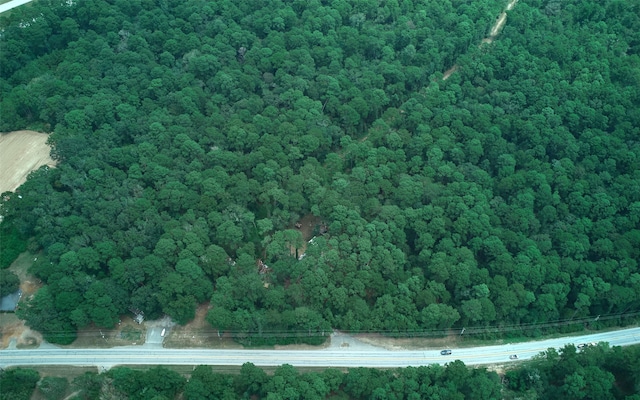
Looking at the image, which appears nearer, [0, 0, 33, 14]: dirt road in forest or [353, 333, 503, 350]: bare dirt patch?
[353, 333, 503, 350]: bare dirt patch

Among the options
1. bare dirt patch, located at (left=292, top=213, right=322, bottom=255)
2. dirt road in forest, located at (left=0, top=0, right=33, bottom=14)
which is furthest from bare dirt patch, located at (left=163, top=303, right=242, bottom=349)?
dirt road in forest, located at (left=0, top=0, right=33, bottom=14)

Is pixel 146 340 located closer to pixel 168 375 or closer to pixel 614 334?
pixel 168 375

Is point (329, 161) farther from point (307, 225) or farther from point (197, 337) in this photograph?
point (197, 337)

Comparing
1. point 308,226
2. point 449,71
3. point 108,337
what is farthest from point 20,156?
point 449,71

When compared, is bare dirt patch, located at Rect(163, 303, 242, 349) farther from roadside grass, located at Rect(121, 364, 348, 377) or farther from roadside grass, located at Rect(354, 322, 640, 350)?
roadside grass, located at Rect(354, 322, 640, 350)

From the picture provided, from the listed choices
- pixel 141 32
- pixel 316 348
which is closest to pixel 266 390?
pixel 316 348
